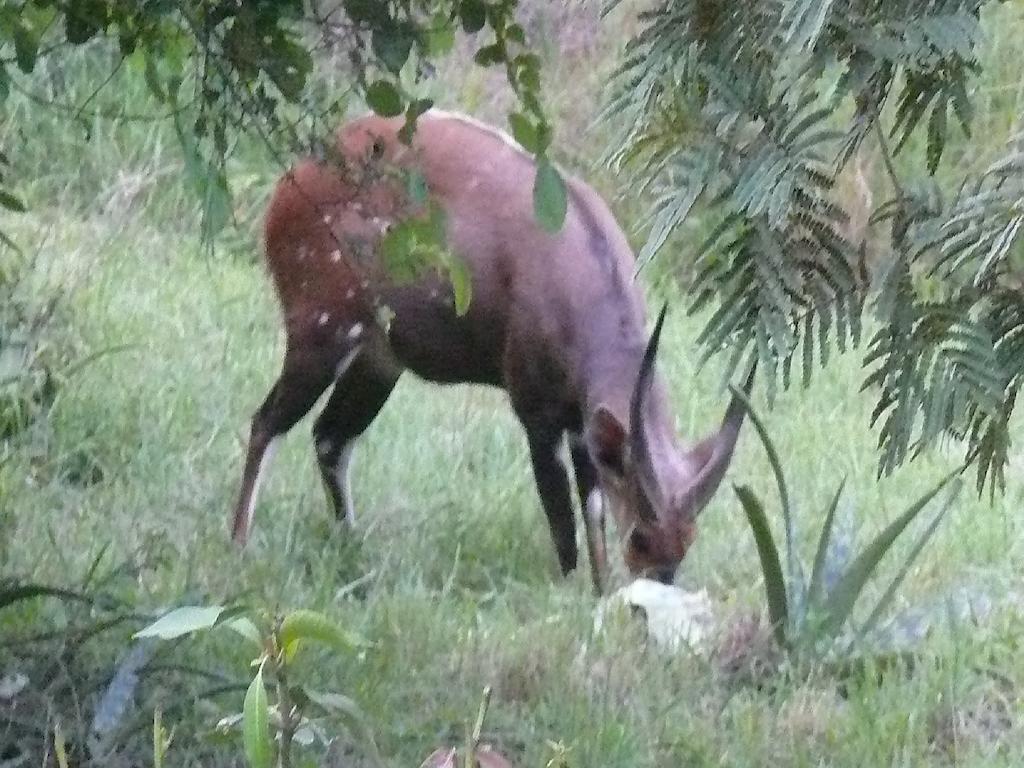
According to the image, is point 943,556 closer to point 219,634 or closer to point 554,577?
point 554,577

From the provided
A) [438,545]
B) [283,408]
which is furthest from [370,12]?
[283,408]

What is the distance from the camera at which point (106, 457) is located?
14.8 ft

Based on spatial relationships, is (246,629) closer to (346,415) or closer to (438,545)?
(438,545)

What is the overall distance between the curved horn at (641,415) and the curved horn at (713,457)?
Result: 0.41 feet

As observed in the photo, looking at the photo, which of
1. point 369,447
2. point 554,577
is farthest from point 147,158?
point 554,577

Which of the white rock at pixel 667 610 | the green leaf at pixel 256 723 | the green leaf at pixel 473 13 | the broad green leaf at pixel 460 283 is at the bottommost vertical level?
the white rock at pixel 667 610

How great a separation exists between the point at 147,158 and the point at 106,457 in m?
2.66

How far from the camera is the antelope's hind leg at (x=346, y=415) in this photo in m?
4.45

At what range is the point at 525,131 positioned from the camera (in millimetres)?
1743

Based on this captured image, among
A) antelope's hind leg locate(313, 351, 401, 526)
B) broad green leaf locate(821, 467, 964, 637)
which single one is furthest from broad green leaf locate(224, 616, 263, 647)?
antelope's hind leg locate(313, 351, 401, 526)

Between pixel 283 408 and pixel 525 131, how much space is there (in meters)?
2.64

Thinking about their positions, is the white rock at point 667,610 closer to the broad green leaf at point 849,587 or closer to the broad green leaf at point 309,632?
the broad green leaf at point 849,587

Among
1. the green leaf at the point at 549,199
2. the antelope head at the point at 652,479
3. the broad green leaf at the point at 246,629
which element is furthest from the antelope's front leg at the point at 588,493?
the broad green leaf at the point at 246,629

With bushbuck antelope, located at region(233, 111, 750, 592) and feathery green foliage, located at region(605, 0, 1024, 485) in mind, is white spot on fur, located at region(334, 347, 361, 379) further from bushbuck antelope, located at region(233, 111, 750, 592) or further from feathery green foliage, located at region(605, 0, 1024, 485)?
feathery green foliage, located at region(605, 0, 1024, 485)
